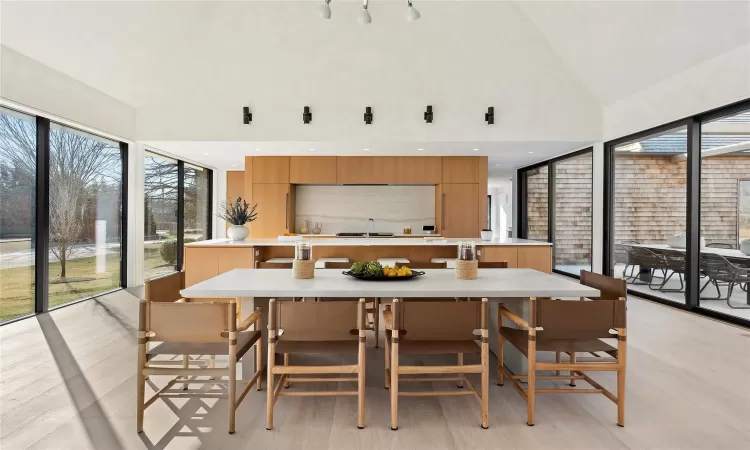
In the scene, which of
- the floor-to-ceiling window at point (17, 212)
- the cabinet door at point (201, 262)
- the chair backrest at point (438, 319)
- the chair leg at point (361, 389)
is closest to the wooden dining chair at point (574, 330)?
the chair backrest at point (438, 319)

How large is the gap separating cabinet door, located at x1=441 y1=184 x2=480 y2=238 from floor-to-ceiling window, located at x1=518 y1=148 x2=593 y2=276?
1686mm

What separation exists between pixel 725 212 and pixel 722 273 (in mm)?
658

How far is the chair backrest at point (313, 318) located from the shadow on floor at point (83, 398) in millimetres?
942

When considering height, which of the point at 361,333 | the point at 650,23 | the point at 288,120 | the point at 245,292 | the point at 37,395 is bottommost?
the point at 37,395

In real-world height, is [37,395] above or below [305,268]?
below

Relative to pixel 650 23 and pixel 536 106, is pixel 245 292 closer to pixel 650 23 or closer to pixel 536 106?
pixel 650 23

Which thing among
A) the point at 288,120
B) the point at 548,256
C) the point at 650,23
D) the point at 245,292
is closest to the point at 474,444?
the point at 245,292

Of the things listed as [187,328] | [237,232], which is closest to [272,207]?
[237,232]

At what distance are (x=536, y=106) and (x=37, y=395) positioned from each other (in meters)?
6.25

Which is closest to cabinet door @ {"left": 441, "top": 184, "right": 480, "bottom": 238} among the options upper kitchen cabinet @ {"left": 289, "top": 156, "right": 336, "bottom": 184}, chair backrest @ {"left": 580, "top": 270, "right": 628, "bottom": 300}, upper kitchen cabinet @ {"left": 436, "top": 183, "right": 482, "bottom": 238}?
upper kitchen cabinet @ {"left": 436, "top": 183, "right": 482, "bottom": 238}

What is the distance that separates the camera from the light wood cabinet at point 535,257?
5457mm

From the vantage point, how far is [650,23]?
168 inches

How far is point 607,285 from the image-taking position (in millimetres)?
2605

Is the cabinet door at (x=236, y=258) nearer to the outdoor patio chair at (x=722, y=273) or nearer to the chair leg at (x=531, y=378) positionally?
the chair leg at (x=531, y=378)
